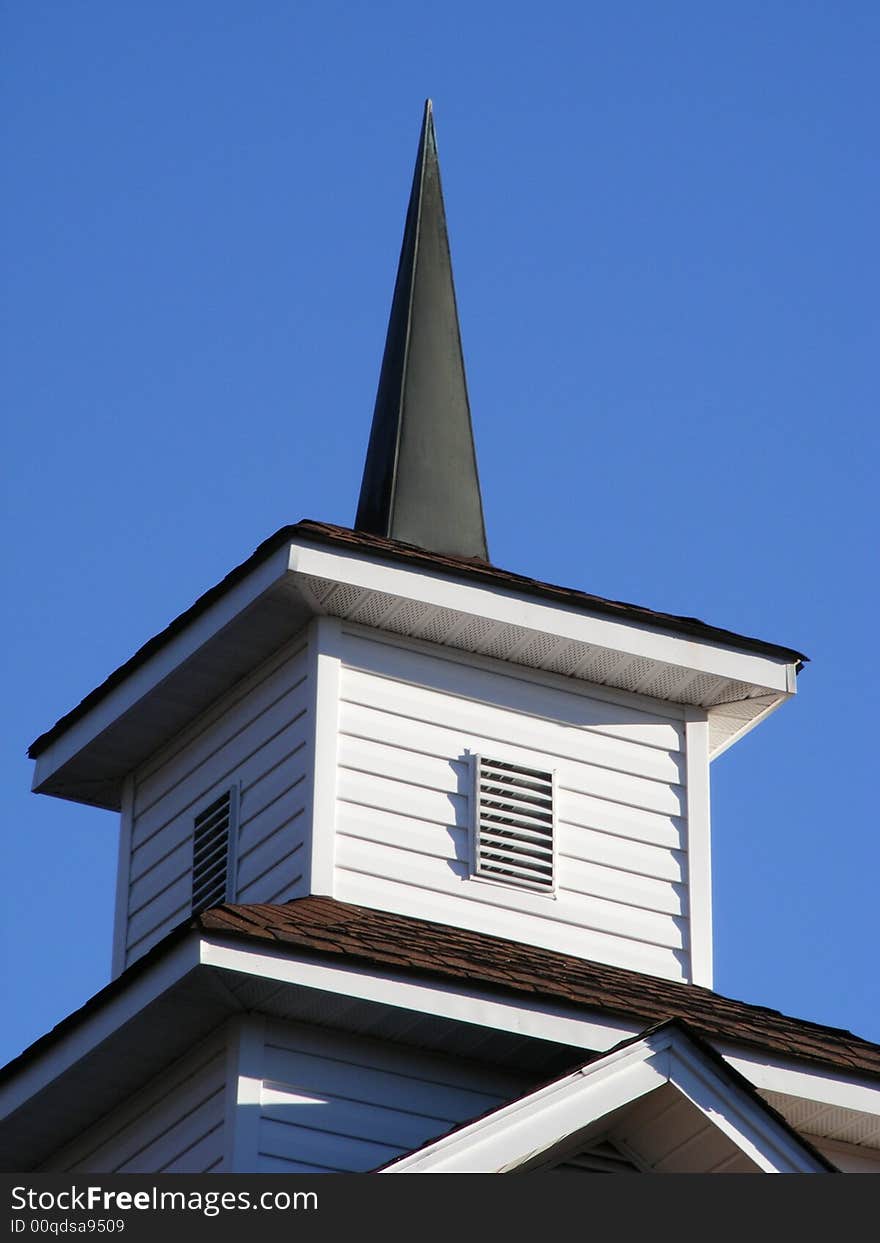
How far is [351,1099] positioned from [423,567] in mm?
3581

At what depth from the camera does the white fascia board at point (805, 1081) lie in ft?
49.8

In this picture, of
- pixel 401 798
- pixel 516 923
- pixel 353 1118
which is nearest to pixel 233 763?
pixel 401 798

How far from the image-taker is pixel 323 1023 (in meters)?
15.2

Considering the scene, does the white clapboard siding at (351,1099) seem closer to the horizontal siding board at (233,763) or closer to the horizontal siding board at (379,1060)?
the horizontal siding board at (379,1060)

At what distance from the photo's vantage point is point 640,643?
707 inches

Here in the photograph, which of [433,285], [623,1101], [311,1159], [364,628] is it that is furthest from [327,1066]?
[433,285]

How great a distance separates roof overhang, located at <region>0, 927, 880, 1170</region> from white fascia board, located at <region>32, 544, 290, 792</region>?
2949 mm

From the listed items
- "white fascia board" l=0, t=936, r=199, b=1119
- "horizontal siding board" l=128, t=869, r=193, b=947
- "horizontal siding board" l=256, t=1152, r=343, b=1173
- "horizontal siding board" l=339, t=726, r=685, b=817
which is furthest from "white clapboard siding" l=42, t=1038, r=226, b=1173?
"horizontal siding board" l=339, t=726, r=685, b=817

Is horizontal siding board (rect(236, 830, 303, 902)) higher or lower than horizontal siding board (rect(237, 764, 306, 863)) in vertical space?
lower

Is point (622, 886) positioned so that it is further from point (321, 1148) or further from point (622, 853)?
point (321, 1148)

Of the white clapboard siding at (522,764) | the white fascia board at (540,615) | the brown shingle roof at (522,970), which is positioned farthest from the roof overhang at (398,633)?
the brown shingle roof at (522,970)

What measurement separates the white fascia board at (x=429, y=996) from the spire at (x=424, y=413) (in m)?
4.90

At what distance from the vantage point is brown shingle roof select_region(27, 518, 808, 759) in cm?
1720

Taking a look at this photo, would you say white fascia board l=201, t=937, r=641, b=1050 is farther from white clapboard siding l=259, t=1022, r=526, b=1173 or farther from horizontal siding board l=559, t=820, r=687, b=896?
horizontal siding board l=559, t=820, r=687, b=896
